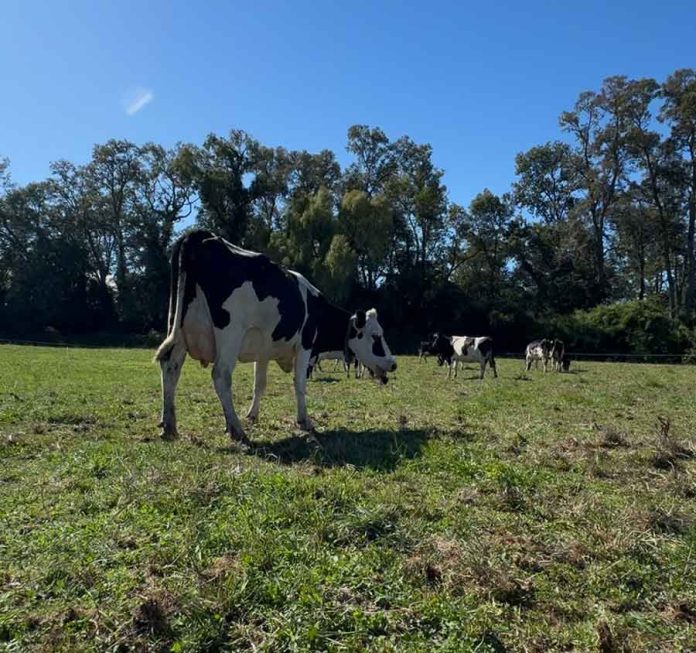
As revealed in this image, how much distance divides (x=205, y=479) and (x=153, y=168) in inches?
2711

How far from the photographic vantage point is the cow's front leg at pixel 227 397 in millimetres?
8336

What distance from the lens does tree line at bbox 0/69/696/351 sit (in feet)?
172

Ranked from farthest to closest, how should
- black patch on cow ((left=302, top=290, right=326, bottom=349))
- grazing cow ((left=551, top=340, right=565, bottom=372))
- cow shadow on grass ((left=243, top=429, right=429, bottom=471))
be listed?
grazing cow ((left=551, top=340, right=565, bottom=372))
black patch on cow ((left=302, top=290, right=326, bottom=349))
cow shadow on grass ((left=243, top=429, right=429, bottom=471))

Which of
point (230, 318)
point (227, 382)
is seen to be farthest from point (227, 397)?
point (230, 318)

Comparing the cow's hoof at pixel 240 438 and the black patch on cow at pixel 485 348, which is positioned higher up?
the black patch on cow at pixel 485 348

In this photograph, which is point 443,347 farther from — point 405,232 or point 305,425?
point 405,232

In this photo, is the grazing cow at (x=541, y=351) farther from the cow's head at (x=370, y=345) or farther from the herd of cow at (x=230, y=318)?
the herd of cow at (x=230, y=318)

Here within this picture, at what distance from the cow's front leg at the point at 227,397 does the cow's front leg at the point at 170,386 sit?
659 millimetres

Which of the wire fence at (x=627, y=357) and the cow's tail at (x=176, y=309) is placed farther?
the wire fence at (x=627, y=357)

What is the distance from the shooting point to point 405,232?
2459 inches

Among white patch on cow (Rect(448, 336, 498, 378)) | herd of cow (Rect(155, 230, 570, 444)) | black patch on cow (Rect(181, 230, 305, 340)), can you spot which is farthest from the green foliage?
black patch on cow (Rect(181, 230, 305, 340))

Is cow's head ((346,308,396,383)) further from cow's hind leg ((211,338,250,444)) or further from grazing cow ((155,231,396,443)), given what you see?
cow's hind leg ((211,338,250,444))

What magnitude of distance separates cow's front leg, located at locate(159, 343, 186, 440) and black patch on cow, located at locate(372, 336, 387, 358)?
410cm

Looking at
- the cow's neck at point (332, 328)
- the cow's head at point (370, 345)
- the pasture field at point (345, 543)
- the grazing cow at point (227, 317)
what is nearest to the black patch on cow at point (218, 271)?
the grazing cow at point (227, 317)
